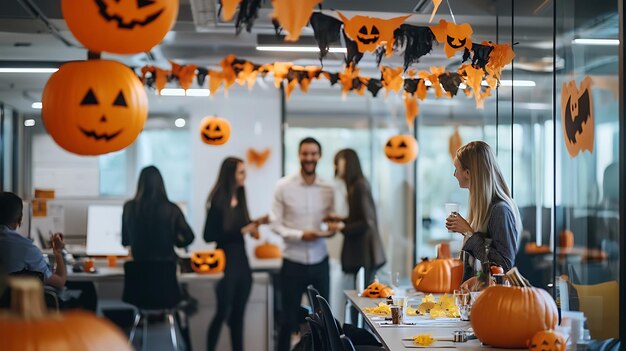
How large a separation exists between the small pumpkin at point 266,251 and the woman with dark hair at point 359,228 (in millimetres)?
2292

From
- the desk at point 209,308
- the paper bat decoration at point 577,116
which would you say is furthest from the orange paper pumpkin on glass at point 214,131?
the paper bat decoration at point 577,116

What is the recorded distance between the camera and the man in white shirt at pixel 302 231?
680 centimetres

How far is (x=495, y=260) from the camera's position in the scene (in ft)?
13.7

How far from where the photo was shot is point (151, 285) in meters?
6.62

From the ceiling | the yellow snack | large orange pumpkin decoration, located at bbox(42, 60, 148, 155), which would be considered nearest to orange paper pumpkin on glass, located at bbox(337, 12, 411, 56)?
the ceiling

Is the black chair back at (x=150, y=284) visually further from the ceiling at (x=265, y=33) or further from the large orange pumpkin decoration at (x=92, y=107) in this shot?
the large orange pumpkin decoration at (x=92, y=107)

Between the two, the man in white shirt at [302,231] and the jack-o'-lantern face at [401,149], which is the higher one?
the jack-o'-lantern face at [401,149]

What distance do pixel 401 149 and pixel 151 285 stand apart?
104 inches

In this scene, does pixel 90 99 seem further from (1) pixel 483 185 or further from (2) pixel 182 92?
(2) pixel 182 92

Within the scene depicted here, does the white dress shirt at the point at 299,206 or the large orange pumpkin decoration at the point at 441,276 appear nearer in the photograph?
the large orange pumpkin decoration at the point at 441,276

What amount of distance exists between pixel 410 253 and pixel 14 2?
5211mm

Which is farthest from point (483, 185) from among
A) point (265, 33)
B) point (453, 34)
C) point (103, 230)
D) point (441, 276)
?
point (103, 230)

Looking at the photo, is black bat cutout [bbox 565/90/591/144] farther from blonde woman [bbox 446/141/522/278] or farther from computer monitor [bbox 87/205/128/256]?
computer monitor [bbox 87/205/128/256]

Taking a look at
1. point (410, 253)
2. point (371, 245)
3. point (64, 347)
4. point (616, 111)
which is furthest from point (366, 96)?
point (64, 347)
